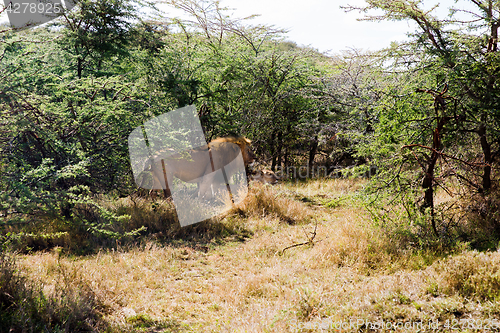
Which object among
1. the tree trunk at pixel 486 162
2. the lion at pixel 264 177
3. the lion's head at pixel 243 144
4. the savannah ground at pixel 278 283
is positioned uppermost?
the lion's head at pixel 243 144

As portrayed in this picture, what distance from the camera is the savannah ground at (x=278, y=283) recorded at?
3543mm

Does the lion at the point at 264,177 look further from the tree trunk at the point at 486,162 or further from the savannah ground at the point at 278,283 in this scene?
the tree trunk at the point at 486,162

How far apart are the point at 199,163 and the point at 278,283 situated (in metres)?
4.61

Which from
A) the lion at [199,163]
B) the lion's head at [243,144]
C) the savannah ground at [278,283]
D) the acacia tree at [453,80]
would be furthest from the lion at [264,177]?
the acacia tree at [453,80]

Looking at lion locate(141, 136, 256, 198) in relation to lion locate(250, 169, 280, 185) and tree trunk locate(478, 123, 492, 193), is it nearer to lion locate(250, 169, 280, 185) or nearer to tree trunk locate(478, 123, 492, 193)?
lion locate(250, 169, 280, 185)

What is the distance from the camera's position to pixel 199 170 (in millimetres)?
8555

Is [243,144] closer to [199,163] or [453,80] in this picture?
[199,163]

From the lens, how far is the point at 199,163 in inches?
334

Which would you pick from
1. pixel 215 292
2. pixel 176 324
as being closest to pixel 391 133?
pixel 215 292

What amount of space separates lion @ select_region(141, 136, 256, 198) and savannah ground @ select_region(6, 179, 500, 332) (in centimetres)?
183

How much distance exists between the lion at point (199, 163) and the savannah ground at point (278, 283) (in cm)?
183

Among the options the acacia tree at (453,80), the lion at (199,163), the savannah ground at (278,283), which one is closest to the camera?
the savannah ground at (278,283)

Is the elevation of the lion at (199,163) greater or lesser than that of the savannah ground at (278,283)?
greater

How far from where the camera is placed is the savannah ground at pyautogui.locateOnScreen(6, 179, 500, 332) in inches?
139
